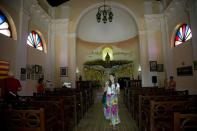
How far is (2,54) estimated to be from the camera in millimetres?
6238

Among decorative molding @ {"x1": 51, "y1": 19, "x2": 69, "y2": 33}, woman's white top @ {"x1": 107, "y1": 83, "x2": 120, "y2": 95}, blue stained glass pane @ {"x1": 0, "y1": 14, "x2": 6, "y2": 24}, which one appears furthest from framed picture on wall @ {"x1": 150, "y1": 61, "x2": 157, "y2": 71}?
blue stained glass pane @ {"x1": 0, "y1": 14, "x2": 6, "y2": 24}

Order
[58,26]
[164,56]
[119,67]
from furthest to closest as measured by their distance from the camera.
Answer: [119,67], [58,26], [164,56]

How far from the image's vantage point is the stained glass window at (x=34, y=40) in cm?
897

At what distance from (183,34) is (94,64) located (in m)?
8.94

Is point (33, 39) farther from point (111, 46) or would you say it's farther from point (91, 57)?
point (111, 46)

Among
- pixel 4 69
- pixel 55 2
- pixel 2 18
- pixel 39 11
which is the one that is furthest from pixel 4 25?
pixel 55 2

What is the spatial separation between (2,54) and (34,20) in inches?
152

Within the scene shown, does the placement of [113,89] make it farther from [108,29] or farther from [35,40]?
[108,29]

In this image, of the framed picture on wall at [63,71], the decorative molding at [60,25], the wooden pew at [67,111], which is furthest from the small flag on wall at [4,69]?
the decorative molding at [60,25]

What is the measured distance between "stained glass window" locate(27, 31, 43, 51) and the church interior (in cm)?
7

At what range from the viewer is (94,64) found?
15805 mm

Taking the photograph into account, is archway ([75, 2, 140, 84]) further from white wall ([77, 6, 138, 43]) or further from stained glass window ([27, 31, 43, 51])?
stained glass window ([27, 31, 43, 51])

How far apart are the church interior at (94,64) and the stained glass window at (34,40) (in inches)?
2.6

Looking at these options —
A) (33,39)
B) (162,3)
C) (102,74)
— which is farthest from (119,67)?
(33,39)
